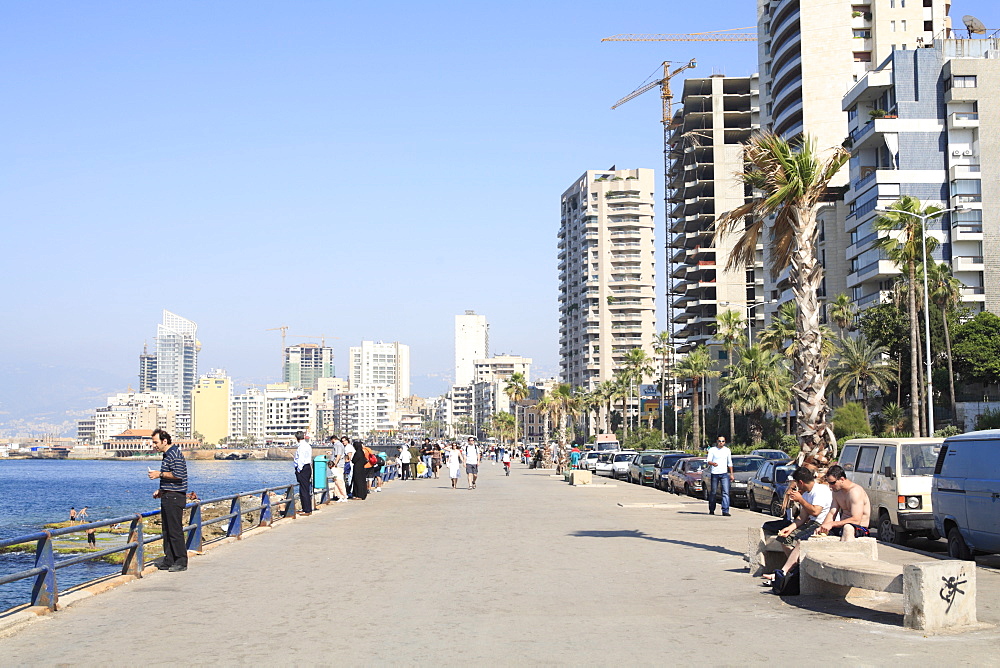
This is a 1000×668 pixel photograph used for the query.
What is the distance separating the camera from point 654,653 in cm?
819

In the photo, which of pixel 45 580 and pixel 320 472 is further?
pixel 320 472

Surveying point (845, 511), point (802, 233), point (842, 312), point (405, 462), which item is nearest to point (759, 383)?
point (842, 312)

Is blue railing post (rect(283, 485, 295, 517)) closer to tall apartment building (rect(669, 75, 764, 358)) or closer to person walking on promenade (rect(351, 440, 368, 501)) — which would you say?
person walking on promenade (rect(351, 440, 368, 501))

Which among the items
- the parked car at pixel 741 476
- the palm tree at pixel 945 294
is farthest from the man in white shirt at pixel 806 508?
the palm tree at pixel 945 294

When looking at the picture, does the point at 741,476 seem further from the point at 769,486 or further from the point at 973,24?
the point at 973,24

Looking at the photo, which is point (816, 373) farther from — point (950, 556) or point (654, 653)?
point (654, 653)

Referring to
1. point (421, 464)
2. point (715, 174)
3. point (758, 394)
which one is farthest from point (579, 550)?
point (715, 174)

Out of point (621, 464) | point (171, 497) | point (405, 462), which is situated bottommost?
point (621, 464)

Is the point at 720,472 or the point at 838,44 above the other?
the point at 838,44

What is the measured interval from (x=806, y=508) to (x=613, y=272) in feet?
545

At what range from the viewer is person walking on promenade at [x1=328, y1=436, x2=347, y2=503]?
30.0 metres

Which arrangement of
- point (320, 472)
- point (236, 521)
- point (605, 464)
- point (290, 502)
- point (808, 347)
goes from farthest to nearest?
point (605, 464), point (320, 472), point (290, 502), point (236, 521), point (808, 347)

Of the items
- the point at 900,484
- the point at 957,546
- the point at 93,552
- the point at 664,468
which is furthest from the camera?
the point at 664,468

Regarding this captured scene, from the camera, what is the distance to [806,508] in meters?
12.1
